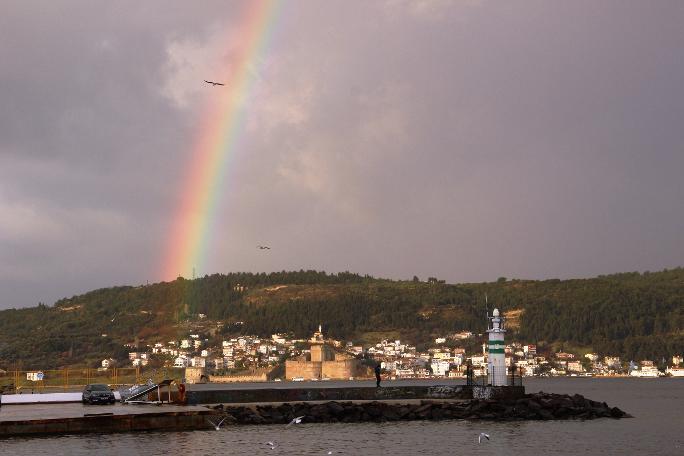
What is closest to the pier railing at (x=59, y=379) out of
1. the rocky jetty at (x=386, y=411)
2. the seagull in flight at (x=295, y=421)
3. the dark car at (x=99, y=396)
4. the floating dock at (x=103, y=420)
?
the dark car at (x=99, y=396)

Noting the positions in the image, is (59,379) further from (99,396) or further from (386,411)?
(386,411)

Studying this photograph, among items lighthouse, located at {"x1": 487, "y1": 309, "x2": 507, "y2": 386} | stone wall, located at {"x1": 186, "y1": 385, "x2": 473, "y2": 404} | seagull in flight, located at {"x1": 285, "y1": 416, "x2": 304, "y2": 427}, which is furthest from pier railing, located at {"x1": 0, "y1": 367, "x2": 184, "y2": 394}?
lighthouse, located at {"x1": 487, "y1": 309, "x2": 507, "y2": 386}

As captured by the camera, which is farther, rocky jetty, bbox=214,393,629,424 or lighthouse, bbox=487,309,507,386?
lighthouse, bbox=487,309,507,386

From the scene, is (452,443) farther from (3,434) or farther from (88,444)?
(3,434)

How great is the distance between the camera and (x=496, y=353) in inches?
2215

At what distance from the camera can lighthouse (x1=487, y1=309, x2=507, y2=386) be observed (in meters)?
55.8

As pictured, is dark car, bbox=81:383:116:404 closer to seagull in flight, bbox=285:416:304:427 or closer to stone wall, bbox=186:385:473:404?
stone wall, bbox=186:385:473:404

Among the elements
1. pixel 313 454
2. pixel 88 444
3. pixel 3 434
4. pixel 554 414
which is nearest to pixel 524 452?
pixel 313 454

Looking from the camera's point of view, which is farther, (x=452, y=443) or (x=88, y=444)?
(x=452, y=443)

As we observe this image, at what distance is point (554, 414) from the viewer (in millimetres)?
Answer: 59344

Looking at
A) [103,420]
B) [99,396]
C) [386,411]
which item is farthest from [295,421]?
[103,420]

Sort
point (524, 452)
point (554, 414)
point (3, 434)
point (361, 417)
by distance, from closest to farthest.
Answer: point (3, 434) → point (524, 452) → point (361, 417) → point (554, 414)

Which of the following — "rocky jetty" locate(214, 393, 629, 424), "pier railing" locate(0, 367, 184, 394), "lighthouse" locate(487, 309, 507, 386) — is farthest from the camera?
"pier railing" locate(0, 367, 184, 394)

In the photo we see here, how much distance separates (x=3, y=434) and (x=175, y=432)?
8454mm
